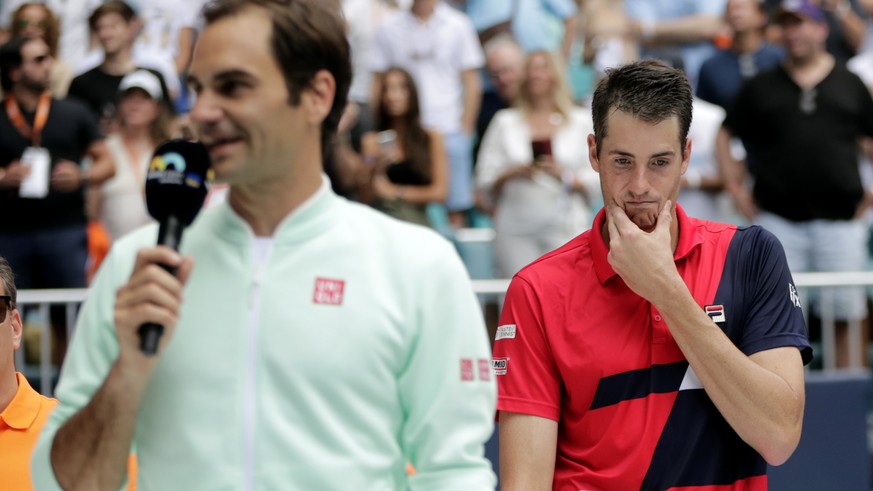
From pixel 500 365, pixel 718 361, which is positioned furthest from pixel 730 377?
pixel 500 365

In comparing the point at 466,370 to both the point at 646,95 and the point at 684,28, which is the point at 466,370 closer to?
the point at 646,95

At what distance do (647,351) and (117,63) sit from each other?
7.65m

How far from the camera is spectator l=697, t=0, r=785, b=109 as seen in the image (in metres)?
10.7

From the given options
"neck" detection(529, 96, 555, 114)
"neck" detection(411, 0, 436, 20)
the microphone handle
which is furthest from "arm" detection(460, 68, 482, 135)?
the microphone handle

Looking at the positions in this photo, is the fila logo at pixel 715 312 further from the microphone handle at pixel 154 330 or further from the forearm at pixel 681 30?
the forearm at pixel 681 30

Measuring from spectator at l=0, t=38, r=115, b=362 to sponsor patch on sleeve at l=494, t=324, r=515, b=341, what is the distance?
18.2ft

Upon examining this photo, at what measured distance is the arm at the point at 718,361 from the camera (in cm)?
375

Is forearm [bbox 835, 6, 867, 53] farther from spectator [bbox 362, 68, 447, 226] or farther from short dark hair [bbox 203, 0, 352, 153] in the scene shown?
short dark hair [bbox 203, 0, 352, 153]

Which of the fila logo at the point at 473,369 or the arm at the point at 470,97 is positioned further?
the arm at the point at 470,97

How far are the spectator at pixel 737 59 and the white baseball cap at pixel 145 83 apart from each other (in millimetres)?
4282

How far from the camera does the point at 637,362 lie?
3.95 metres

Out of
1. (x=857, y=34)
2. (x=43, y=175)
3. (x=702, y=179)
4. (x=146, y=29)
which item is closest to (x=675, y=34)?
(x=857, y=34)

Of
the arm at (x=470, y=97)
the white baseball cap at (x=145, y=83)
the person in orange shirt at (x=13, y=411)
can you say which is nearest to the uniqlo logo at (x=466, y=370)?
the person in orange shirt at (x=13, y=411)

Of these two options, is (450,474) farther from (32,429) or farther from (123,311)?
(32,429)
